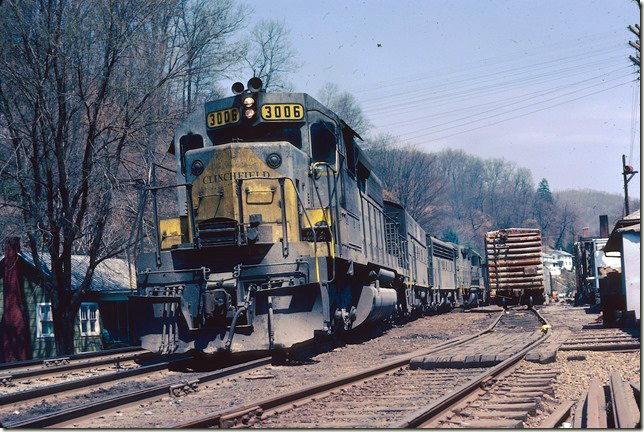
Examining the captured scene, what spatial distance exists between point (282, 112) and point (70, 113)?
774 centimetres

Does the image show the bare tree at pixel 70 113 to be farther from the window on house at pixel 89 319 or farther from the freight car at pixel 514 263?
the freight car at pixel 514 263

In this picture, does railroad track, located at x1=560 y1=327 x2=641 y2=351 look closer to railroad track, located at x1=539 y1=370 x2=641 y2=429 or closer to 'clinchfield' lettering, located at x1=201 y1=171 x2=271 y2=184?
railroad track, located at x1=539 y1=370 x2=641 y2=429

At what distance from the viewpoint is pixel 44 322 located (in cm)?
2277

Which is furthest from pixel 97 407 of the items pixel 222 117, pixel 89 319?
pixel 89 319

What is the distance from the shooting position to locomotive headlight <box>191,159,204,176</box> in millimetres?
10461

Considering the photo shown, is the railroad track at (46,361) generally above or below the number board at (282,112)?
below

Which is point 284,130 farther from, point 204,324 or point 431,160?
point 431,160

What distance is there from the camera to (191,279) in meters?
9.58

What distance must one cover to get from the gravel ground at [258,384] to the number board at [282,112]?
3.51 metres

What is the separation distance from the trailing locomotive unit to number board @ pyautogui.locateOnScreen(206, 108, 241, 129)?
1 centimetres

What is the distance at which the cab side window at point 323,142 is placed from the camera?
10.8 meters

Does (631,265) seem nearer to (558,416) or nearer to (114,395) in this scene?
(558,416)

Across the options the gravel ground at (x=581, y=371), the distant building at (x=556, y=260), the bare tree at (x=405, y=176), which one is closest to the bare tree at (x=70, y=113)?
the gravel ground at (x=581, y=371)

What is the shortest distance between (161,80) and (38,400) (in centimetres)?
1115
